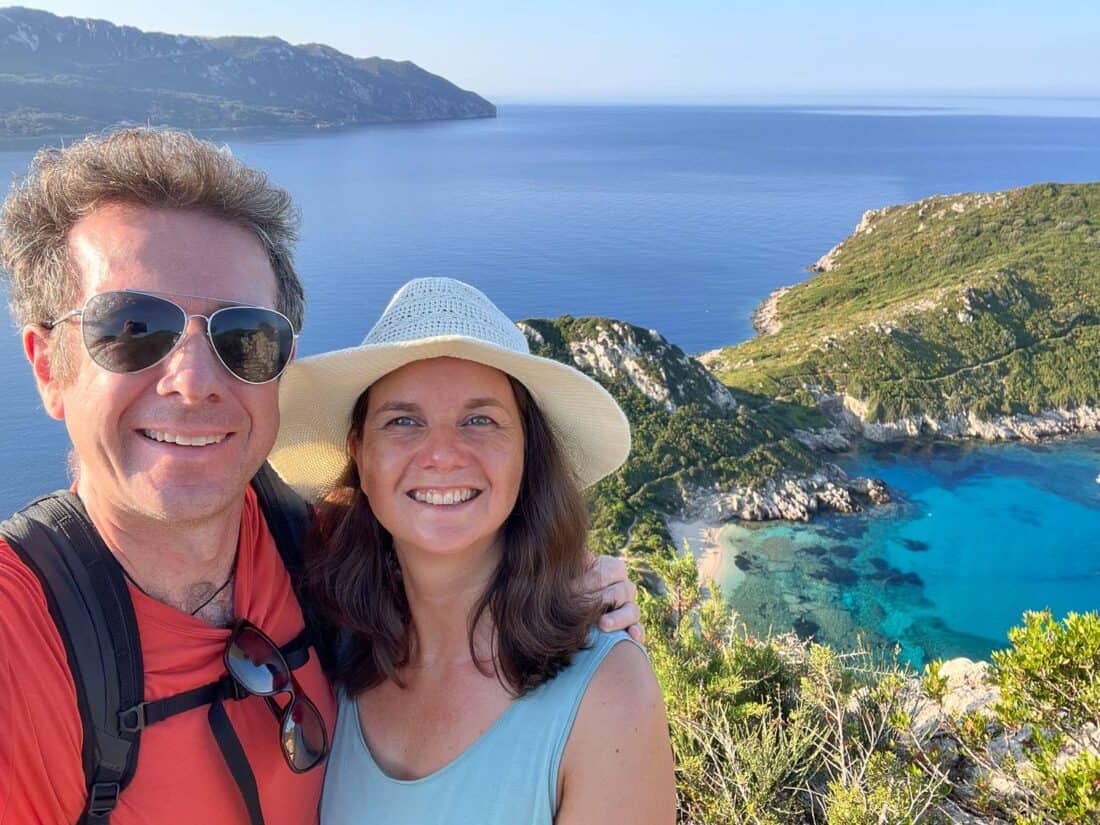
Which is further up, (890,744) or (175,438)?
(175,438)

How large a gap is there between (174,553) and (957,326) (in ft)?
167

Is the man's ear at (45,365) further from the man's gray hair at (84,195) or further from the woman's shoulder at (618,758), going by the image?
the woman's shoulder at (618,758)

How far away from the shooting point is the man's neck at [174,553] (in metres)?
2.08

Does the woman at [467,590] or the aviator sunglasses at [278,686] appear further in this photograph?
the woman at [467,590]

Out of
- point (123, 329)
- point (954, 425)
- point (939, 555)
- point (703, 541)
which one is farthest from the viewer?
point (954, 425)

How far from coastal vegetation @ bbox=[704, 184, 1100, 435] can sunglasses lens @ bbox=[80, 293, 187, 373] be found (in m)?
39.9

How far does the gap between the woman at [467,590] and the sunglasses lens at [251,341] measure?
0.49 feet

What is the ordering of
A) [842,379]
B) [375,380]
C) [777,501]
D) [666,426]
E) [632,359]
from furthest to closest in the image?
[842,379] → [632,359] → [666,426] → [777,501] → [375,380]

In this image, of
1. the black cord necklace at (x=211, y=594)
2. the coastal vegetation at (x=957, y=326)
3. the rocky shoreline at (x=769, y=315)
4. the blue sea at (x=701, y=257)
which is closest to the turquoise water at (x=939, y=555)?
the blue sea at (x=701, y=257)

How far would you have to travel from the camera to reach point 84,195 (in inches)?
80.7

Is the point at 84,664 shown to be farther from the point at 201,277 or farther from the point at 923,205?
the point at 923,205

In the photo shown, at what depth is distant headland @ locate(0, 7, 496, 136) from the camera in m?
122

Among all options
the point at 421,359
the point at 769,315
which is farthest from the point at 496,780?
the point at 769,315

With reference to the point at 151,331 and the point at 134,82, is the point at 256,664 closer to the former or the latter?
the point at 151,331
